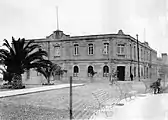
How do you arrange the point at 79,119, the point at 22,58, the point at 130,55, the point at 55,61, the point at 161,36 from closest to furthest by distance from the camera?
the point at 161,36, the point at 79,119, the point at 22,58, the point at 55,61, the point at 130,55

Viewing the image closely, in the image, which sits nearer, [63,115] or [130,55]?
[63,115]

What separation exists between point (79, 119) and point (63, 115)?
0.25 metres

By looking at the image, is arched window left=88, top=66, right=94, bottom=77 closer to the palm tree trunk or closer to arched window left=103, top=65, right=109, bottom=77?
arched window left=103, top=65, right=109, bottom=77

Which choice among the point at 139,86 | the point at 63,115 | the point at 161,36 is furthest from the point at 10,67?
the point at 161,36

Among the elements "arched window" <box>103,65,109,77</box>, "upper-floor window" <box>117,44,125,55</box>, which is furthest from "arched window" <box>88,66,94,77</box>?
"upper-floor window" <box>117,44,125,55</box>

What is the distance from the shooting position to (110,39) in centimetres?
1020

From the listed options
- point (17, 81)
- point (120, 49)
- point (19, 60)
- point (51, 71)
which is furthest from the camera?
point (120, 49)

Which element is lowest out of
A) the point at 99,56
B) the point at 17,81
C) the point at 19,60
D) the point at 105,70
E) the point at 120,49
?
the point at 17,81

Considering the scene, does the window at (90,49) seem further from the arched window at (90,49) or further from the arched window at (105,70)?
the arched window at (105,70)

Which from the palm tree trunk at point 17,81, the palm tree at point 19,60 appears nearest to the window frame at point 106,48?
the palm tree at point 19,60

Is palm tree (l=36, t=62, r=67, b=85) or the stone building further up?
the stone building

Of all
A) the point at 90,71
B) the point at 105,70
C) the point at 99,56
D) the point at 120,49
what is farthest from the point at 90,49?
the point at 120,49

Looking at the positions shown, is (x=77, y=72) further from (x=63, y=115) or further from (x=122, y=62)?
(x=63, y=115)

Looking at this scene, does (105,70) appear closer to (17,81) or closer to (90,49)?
(90,49)
